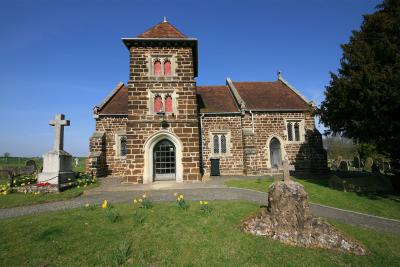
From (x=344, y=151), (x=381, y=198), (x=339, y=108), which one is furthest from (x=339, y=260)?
(x=344, y=151)

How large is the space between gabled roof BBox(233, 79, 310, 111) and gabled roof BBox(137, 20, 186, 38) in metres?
9.82

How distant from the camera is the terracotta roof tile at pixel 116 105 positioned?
2244 cm

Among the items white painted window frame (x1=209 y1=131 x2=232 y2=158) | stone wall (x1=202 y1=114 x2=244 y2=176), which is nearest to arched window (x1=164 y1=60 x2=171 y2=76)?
stone wall (x1=202 y1=114 x2=244 y2=176)

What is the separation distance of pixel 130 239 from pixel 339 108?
13431 millimetres

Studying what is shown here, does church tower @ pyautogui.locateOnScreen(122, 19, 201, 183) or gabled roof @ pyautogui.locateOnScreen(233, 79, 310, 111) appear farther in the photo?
gabled roof @ pyautogui.locateOnScreen(233, 79, 310, 111)

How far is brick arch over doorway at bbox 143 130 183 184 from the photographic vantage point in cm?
1677

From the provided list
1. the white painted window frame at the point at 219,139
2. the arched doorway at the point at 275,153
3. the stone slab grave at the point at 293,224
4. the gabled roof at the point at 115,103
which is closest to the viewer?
the stone slab grave at the point at 293,224

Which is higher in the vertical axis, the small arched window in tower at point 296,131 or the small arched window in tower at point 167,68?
the small arched window in tower at point 167,68

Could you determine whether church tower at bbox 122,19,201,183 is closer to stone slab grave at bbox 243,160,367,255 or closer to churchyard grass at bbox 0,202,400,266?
churchyard grass at bbox 0,202,400,266

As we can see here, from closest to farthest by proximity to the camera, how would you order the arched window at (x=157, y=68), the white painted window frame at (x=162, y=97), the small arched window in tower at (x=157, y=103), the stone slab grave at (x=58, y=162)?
the stone slab grave at (x=58, y=162)
the white painted window frame at (x=162, y=97)
the small arched window in tower at (x=157, y=103)
the arched window at (x=157, y=68)

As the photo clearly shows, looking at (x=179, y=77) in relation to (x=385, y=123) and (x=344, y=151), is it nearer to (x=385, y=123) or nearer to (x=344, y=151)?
(x=385, y=123)

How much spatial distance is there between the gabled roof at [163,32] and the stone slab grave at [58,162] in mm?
8976

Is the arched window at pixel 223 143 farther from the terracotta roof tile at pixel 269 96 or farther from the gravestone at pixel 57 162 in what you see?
the gravestone at pixel 57 162

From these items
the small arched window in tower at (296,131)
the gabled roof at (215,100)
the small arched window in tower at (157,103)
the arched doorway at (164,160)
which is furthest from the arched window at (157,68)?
the small arched window in tower at (296,131)
